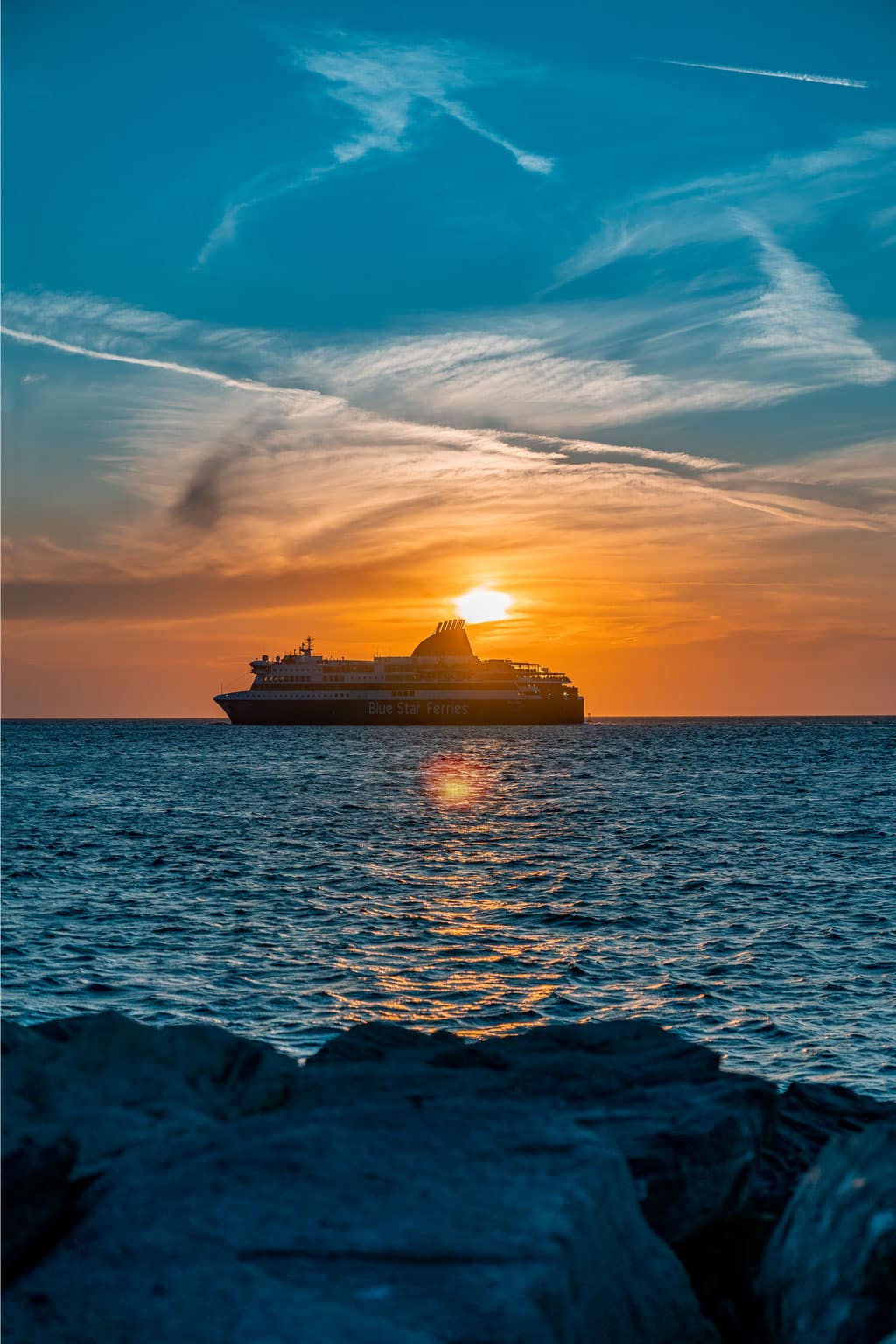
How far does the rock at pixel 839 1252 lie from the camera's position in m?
3.82

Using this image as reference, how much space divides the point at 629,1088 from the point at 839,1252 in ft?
4.25

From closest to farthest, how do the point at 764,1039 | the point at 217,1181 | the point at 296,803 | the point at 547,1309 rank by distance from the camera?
1. the point at 547,1309
2. the point at 217,1181
3. the point at 764,1039
4. the point at 296,803

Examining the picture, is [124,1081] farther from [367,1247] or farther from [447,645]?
[447,645]

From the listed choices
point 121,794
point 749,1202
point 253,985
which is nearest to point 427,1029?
point 253,985

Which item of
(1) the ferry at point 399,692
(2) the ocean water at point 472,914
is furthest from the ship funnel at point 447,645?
(2) the ocean water at point 472,914

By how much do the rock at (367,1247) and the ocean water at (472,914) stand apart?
7.40m

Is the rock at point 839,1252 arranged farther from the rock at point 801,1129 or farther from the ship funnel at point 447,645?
the ship funnel at point 447,645

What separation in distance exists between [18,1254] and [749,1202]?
10.3 feet

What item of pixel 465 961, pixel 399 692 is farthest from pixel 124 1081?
pixel 399 692

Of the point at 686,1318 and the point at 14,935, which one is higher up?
the point at 686,1318

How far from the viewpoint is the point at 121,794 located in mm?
49406

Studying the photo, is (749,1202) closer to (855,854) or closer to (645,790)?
(855,854)

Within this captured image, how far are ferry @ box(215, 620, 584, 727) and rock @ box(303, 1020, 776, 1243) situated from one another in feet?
446

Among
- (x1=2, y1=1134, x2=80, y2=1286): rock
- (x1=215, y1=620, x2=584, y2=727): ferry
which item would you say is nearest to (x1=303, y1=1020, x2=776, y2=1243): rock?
(x1=2, y1=1134, x2=80, y2=1286): rock
